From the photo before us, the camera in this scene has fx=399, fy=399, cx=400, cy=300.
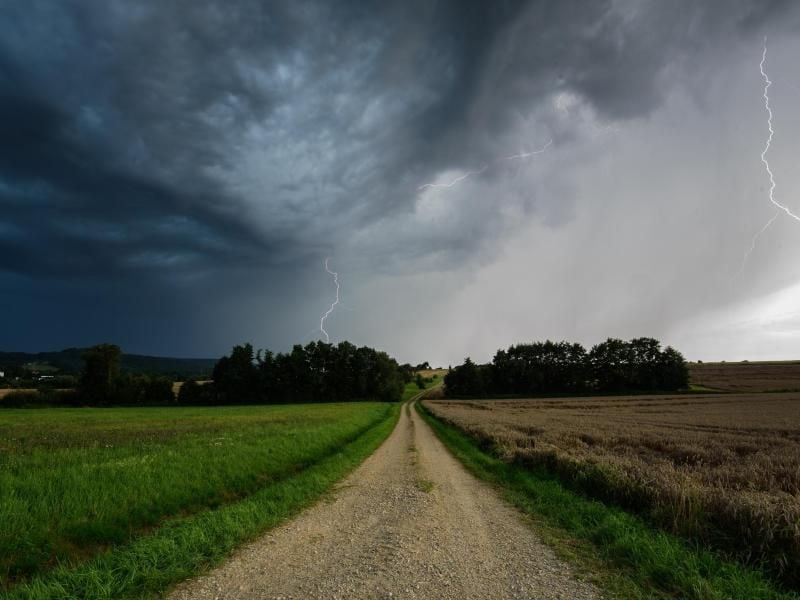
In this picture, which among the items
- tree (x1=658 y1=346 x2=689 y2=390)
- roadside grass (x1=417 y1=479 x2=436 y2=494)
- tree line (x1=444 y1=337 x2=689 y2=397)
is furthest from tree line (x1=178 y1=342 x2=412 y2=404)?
roadside grass (x1=417 y1=479 x2=436 y2=494)

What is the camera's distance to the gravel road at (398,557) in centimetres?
546

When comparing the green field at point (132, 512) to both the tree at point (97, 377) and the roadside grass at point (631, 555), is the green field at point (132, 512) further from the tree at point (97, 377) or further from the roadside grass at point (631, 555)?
the tree at point (97, 377)

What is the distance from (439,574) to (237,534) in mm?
4172

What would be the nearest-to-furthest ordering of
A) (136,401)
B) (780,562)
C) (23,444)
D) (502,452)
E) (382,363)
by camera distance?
1. (780,562)
2. (502,452)
3. (23,444)
4. (136,401)
5. (382,363)

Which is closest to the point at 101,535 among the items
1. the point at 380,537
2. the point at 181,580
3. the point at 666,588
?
the point at 181,580

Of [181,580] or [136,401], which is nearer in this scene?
[181,580]

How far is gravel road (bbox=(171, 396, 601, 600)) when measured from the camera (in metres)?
5.46

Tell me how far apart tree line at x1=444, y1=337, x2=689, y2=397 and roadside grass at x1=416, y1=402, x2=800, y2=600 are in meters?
107

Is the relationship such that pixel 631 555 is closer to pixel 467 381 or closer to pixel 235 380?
pixel 235 380

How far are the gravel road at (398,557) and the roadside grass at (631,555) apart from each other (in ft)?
1.69

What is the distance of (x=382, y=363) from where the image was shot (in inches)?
4146

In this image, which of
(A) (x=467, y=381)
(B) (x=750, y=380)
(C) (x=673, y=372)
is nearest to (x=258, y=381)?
(A) (x=467, y=381)

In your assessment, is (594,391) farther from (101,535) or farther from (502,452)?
(101,535)

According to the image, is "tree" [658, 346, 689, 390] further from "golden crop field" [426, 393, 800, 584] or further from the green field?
the green field
